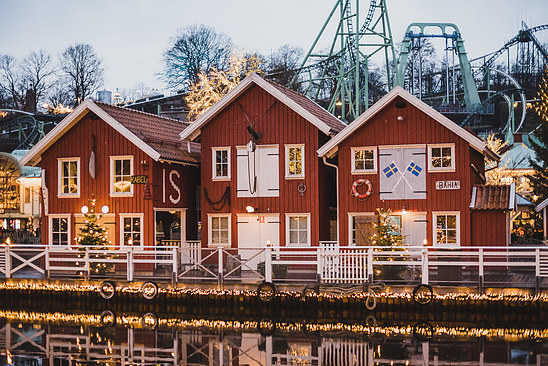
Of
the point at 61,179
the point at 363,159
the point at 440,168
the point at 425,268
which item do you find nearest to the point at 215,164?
the point at 363,159

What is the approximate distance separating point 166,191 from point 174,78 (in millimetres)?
41922

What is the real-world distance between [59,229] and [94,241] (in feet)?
12.8

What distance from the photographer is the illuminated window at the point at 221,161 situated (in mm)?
28775

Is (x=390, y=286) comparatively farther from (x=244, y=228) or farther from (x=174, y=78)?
(x=174, y=78)

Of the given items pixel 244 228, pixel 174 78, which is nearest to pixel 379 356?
pixel 244 228

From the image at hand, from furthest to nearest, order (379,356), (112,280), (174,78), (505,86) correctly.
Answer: (505,86), (174,78), (112,280), (379,356)

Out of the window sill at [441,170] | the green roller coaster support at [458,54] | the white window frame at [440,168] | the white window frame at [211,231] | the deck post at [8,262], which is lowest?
the deck post at [8,262]

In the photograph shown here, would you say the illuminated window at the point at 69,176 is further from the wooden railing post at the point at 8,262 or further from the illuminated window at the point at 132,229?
the wooden railing post at the point at 8,262

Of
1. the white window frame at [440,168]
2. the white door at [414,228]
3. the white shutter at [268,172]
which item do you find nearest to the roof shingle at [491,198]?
the white window frame at [440,168]

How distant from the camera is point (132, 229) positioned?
28.6 m

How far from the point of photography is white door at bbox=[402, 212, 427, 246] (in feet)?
85.8

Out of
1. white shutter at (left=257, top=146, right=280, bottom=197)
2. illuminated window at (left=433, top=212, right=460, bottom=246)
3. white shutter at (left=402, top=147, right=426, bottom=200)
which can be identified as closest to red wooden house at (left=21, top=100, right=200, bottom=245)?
white shutter at (left=257, top=146, right=280, bottom=197)

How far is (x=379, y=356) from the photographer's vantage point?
17766 millimetres

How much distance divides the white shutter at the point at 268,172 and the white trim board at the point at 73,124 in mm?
3877
